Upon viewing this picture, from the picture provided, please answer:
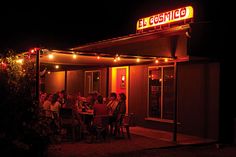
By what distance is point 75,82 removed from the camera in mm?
19688

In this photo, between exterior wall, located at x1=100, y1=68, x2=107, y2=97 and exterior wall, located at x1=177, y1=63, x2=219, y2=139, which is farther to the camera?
exterior wall, located at x1=100, y1=68, x2=107, y2=97

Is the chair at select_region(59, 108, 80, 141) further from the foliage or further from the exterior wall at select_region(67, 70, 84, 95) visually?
the exterior wall at select_region(67, 70, 84, 95)

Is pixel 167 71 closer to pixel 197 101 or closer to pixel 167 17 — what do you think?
pixel 197 101

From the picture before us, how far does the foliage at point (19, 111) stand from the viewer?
21.6 feet

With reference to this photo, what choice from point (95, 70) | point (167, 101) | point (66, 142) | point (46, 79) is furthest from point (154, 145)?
point (46, 79)

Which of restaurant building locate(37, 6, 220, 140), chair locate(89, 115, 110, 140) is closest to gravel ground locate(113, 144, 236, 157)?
restaurant building locate(37, 6, 220, 140)

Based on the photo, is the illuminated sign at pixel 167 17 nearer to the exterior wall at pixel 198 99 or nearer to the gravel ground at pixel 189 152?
the exterior wall at pixel 198 99

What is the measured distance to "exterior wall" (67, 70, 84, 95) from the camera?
62.2 ft

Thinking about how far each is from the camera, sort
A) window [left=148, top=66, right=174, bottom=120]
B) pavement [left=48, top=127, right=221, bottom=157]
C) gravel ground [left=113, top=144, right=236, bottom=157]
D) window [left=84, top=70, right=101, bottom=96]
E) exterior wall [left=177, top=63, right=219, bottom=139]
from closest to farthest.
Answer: pavement [left=48, top=127, right=221, bottom=157] → gravel ground [left=113, top=144, right=236, bottom=157] → exterior wall [left=177, top=63, right=219, bottom=139] → window [left=148, top=66, right=174, bottom=120] → window [left=84, top=70, right=101, bottom=96]

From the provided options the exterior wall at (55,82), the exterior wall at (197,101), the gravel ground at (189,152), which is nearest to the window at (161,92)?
the exterior wall at (197,101)

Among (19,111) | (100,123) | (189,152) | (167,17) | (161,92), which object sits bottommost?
(189,152)

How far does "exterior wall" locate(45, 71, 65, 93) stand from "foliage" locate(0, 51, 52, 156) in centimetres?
1457

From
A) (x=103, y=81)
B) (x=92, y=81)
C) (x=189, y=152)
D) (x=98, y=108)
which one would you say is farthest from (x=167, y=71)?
(x=92, y=81)

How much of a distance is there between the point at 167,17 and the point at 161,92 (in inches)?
119
